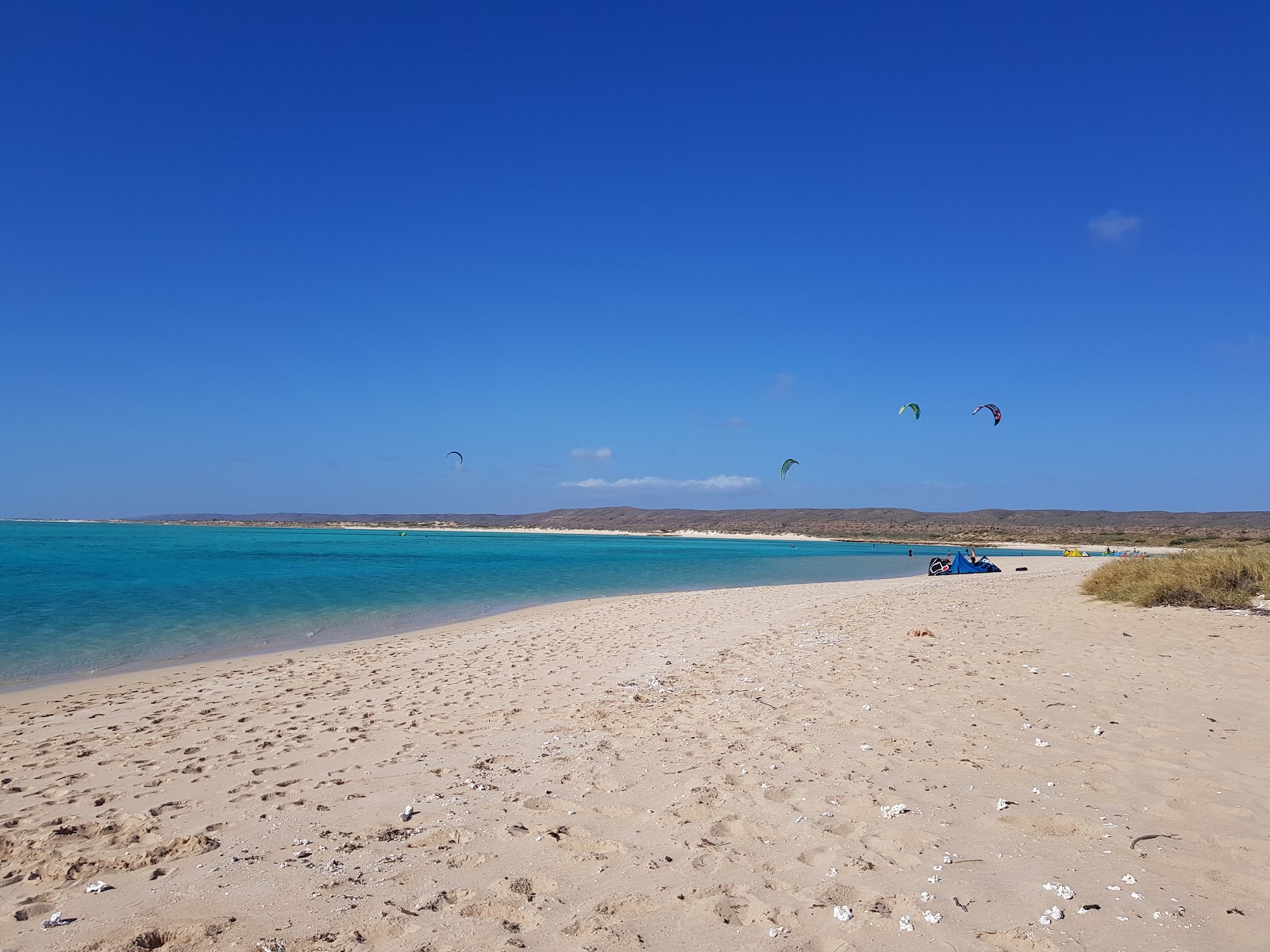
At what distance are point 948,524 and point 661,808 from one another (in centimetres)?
12304

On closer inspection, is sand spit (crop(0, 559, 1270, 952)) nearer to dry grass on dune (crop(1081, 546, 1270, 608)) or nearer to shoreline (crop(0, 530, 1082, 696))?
shoreline (crop(0, 530, 1082, 696))

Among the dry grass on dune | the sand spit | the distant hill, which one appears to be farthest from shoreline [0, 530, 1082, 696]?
the distant hill

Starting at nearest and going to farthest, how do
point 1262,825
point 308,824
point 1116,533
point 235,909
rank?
1. point 235,909
2. point 1262,825
3. point 308,824
4. point 1116,533

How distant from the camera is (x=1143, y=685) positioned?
770 cm

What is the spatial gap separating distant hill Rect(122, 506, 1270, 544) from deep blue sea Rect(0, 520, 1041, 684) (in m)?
43.9

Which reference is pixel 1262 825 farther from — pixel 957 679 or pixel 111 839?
pixel 111 839

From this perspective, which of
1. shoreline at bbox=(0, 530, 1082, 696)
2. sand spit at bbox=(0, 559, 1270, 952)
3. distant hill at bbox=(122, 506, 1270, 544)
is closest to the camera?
sand spit at bbox=(0, 559, 1270, 952)

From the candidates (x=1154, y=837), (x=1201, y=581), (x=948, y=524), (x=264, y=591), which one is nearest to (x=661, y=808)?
(x=1154, y=837)

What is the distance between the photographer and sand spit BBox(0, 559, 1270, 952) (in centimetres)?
336

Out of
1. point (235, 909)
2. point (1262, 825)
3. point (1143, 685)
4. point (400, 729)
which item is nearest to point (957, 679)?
point (1143, 685)

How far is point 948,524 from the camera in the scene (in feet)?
383

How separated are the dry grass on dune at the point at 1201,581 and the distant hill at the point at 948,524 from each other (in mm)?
50746

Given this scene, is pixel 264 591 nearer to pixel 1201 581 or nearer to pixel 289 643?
pixel 289 643

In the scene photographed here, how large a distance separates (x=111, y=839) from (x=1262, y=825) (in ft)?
22.4
